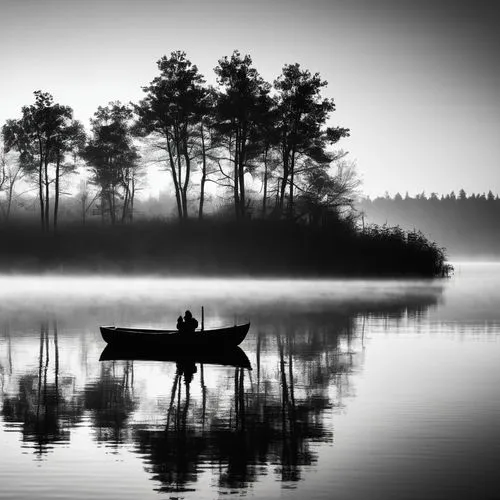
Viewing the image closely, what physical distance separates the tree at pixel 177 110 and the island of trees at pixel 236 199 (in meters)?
0.10

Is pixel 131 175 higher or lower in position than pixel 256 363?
higher

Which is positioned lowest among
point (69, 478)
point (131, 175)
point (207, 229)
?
point (69, 478)

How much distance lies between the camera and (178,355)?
112ft

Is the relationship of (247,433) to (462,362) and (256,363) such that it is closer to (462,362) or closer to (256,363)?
(256,363)

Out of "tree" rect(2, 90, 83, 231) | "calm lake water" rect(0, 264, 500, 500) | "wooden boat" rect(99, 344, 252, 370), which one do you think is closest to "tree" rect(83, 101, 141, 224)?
"tree" rect(2, 90, 83, 231)

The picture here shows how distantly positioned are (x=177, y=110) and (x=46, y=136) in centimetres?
1639

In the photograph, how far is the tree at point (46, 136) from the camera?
88.9 m

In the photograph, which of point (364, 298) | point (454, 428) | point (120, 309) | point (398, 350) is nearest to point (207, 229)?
point (364, 298)

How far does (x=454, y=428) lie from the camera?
20.6 meters

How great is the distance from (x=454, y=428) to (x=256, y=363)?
12.2 metres

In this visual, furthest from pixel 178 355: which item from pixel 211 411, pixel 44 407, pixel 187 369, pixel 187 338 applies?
pixel 211 411

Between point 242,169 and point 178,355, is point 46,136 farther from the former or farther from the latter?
point 178,355

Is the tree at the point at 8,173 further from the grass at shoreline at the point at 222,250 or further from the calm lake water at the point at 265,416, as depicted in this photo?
the calm lake water at the point at 265,416

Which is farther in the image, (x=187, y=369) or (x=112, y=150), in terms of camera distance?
(x=112, y=150)
